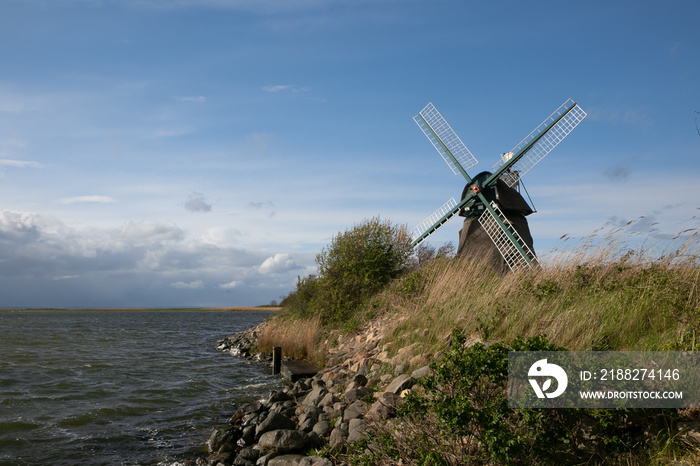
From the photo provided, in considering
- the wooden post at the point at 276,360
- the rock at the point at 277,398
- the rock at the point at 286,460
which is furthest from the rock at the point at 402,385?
the wooden post at the point at 276,360

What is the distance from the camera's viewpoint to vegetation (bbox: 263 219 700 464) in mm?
5344

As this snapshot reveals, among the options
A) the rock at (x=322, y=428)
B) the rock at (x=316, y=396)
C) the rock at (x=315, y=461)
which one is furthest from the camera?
the rock at (x=316, y=396)

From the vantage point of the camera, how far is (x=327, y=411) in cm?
925

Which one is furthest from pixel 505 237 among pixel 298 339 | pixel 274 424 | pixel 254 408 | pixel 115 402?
pixel 115 402

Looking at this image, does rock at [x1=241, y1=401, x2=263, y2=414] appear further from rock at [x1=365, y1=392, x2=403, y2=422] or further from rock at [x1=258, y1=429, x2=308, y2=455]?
rock at [x1=365, y1=392, x2=403, y2=422]

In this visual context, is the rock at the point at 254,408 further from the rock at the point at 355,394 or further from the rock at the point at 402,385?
the rock at the point at 402,385

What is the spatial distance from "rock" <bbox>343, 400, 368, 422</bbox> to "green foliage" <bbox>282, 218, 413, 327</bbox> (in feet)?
27.2

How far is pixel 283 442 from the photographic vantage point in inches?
322

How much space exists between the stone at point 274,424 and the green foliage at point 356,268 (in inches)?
298

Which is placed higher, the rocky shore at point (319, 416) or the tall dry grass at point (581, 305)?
the tall dry grass at point (581, 305)

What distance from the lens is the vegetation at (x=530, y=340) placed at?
534cm

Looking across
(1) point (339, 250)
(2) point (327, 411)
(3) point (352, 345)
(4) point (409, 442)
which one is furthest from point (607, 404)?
(1) point (339, 250)

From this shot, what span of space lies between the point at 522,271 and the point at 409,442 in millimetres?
6981

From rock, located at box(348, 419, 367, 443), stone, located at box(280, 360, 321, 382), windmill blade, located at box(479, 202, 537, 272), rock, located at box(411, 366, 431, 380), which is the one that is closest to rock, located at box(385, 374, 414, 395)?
rock, located at box(411, 366, 431, 380)
